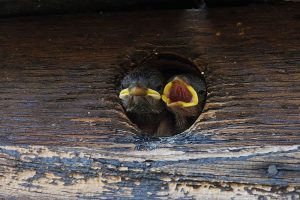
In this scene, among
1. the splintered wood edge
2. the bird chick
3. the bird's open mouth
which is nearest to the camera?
the splintered wood edge

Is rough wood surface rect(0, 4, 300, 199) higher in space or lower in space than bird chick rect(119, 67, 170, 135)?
lower

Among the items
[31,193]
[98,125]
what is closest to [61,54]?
[98,125]

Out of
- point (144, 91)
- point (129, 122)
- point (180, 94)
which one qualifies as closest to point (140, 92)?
point (144, 91)

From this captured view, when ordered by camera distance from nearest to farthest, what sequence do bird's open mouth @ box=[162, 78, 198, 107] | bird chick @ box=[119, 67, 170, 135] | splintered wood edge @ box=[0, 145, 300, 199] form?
splintered wood edge @ box=[0, 145, 300, 199], bird's open mouth @ box=[162, 78, 198, 107], bird chick @ box=[119, 67, 170, 135]

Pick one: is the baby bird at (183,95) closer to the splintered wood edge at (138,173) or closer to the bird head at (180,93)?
the bird head at (180,93)

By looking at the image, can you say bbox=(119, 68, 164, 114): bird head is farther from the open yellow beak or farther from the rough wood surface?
the rough wood surface

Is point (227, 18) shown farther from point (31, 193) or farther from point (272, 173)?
point (31, 193)

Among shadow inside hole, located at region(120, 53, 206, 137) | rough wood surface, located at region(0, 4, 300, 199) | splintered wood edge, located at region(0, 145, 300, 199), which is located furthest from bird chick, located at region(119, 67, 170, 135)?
splintered wood edge, located at region(0, 145, 300, 199)

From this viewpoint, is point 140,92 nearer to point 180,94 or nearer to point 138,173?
point 180,94
